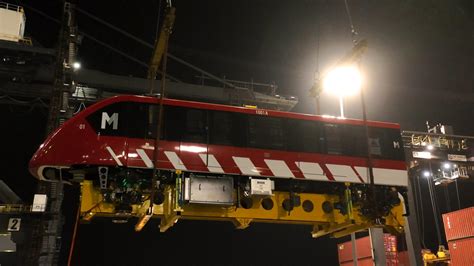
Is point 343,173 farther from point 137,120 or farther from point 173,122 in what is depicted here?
point 137,120

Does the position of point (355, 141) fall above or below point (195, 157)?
above

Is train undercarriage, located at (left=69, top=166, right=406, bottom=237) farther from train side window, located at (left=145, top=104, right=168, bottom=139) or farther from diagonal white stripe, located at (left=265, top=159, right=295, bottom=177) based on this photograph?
train side window, located at (left=145, top=104, right=168, bottom=139)

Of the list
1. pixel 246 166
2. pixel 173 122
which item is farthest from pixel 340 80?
pixel 173 122

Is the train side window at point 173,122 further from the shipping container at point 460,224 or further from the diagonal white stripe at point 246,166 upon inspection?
the shipping container at point 460,224

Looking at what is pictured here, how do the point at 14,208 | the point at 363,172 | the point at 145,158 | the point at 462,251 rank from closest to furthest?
the point at 145,158 < the point at 363,172 < the point at 462,251 < the point at 14,208

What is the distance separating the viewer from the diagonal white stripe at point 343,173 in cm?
1004

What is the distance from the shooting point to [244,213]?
9906mm

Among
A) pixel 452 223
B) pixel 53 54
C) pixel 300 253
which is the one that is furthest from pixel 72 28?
pixel 452 223

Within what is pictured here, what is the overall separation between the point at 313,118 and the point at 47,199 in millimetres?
22465

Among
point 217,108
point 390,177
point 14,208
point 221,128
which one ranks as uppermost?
point 14,208

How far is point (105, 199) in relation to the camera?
9.08 m

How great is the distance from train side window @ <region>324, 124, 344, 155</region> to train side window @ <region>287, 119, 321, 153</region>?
22 centimetres

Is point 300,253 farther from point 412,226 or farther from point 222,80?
point 412,226

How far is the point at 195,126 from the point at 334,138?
10.5ft
